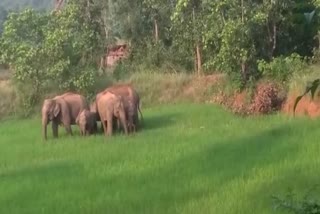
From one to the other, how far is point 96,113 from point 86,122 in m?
1.05

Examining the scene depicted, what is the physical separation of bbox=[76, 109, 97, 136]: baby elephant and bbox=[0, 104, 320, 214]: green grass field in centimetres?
74

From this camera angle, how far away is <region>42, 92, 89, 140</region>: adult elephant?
1733 cm

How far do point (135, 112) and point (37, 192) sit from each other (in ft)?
28.1

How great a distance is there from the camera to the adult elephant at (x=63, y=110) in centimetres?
1733

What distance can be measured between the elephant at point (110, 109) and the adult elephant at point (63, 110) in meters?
0.60

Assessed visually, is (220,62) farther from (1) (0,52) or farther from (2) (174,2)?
(1) (0,52)

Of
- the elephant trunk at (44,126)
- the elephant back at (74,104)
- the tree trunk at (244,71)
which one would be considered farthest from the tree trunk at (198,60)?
the elephant trunk at (44,126)

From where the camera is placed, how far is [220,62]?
20734 mm

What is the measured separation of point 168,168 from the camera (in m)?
10.3

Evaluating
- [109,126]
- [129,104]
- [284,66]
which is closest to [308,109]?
Answer: [284,66]

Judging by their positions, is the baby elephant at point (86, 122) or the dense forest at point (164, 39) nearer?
the baby elephant at point (86, 122)

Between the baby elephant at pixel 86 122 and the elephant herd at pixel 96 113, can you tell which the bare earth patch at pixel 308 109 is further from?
the baby elephant at pixel 86 122

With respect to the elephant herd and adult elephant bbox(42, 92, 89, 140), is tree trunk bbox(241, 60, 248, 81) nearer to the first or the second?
the elephant herd

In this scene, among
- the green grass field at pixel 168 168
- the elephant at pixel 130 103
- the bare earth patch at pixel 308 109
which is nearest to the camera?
the green grass field at pixel 168 168
